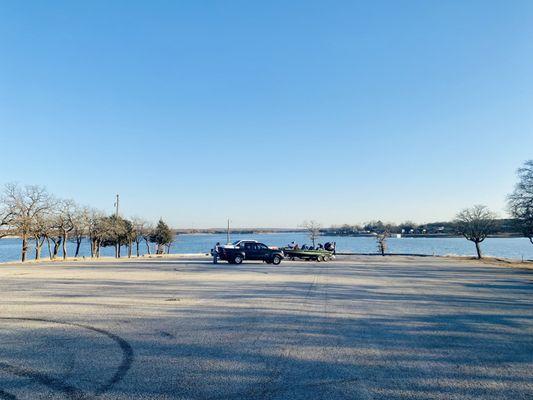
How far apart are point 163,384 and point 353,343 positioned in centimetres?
370

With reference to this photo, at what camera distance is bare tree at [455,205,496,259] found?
47.3 m

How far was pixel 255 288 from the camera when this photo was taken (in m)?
A: 14.7

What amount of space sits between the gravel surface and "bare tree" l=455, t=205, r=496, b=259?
39640 millimetres

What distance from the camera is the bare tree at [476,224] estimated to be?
4731 cm

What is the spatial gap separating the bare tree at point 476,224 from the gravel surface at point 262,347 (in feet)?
130

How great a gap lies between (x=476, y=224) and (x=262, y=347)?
50302 mm

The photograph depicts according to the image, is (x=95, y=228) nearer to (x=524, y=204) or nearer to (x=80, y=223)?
(x=80, y=223)

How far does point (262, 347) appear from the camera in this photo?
6.61m

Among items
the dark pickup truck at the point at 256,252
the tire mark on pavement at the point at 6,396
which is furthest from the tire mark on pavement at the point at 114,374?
the dark pickup truck at the point at 256,252

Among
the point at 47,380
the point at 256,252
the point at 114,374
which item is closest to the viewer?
the point at 47,380

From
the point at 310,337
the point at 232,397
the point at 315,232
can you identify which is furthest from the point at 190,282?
the point at 315,232

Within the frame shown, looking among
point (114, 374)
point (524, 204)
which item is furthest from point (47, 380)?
point (524, 204)

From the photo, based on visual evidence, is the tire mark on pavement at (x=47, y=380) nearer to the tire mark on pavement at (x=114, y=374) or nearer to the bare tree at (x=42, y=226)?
the tire mark on pavement at (x=114, y=374)

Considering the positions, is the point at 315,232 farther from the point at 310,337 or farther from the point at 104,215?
the point at 310,337
